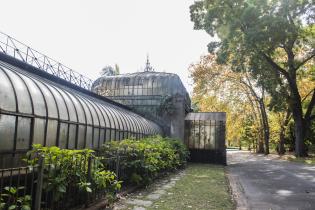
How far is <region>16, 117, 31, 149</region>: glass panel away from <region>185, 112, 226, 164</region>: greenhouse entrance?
1900 cm

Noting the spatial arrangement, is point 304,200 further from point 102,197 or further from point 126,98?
point 126,98

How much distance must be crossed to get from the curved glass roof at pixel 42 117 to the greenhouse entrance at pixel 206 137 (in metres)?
13.5

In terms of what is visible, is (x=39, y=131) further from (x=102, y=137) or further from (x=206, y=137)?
(x=206, y=137)

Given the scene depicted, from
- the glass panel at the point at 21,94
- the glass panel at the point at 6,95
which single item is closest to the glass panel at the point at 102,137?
the glass panel at the point at 21,94

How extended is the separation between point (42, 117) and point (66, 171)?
2559 millimetres

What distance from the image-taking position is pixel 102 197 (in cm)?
809

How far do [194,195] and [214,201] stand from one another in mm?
1013

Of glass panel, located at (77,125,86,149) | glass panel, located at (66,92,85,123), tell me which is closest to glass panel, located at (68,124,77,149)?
glass panel, located at (77,125,86,149)

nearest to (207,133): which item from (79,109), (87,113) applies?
(87,113)

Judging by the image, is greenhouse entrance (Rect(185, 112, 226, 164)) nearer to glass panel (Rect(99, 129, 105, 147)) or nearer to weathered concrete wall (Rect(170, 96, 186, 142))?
weathered concrete wall (Rect(170, 96, 186, 142))

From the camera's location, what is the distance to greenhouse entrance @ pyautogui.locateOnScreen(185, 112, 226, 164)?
24391mm

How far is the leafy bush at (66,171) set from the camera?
5.84 metres

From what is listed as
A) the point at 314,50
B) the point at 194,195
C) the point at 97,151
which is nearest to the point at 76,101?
the point at 97,151

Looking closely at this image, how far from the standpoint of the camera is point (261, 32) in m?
20.4
